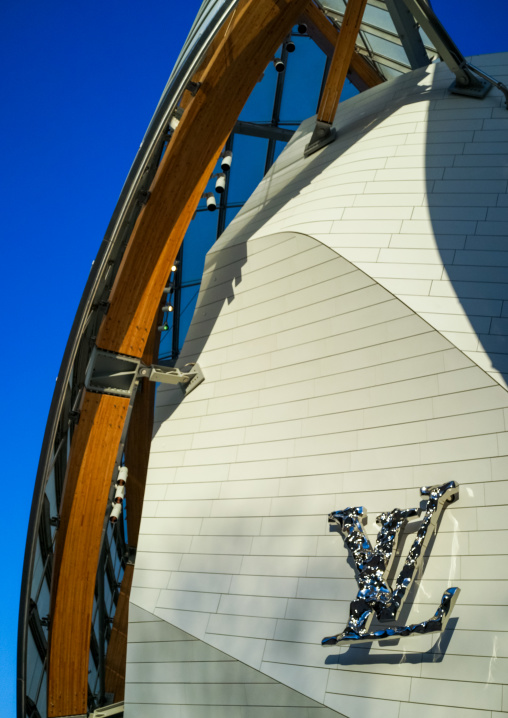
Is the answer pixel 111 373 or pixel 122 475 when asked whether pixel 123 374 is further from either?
pixel 122 475

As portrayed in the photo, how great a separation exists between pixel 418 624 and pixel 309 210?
804 cm

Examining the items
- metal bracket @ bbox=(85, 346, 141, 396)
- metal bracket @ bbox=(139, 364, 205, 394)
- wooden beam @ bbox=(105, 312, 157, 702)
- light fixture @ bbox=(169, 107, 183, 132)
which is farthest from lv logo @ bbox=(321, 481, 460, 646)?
wooden beam @ bbox=(105, 312, 157, 702)

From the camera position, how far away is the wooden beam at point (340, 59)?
15703mm

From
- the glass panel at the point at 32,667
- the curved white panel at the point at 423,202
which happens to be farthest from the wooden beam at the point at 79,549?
the curved white panel at the point at 423,202

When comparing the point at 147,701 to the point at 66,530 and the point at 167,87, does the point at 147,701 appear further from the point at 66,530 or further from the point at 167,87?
→ the point at 167,87

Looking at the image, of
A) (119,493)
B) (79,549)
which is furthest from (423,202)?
(79,549)

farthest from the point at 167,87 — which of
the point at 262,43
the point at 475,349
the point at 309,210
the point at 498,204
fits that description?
the point at 475,349

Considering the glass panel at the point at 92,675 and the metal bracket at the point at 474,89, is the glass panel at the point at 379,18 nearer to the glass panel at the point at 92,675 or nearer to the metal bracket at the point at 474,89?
the metal bracket at the point at 474,89

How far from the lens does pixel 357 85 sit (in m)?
24.8

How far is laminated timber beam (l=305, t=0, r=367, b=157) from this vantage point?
51.6 ft

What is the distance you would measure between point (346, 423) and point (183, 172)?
19.5ft

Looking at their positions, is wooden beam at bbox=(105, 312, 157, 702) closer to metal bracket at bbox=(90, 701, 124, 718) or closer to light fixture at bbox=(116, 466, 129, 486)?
metal bracket at bbox=(90, 701, 124, 718)

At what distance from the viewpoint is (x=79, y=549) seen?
43.4 feet

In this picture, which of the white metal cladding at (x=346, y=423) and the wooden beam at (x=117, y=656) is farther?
the wooden beam at (x=117, y=656)
